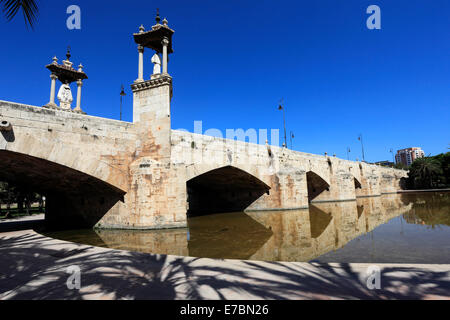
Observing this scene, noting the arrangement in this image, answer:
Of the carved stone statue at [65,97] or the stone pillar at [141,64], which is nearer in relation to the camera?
the stone pillar at [141,64]

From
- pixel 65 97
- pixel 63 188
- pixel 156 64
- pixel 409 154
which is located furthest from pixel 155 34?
pixel 409 154

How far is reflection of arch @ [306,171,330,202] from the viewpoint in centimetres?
2660

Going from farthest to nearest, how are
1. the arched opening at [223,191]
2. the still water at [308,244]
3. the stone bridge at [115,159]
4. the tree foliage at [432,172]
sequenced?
the tree foliage at [432,172] → the arched opening at [223,191] → the stone bridge at [115,159] → the still water at [308,244]

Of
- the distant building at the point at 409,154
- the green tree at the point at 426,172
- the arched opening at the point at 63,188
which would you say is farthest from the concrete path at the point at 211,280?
the distant building at the point at 409,154

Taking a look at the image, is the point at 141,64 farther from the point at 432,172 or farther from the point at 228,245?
the point at 432,172

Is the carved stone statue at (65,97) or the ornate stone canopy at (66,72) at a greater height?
the ornate stone canopy at (66,72)

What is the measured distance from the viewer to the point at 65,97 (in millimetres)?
15266

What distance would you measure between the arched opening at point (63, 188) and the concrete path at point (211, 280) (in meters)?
6.87

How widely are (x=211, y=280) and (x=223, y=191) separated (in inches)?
762

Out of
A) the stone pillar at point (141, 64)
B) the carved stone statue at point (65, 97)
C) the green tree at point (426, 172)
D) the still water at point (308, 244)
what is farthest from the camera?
the green tree at point (426, 172)

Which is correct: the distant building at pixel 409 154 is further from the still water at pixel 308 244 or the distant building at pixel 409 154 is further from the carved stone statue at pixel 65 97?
the carved stone statue at pixel 65 97

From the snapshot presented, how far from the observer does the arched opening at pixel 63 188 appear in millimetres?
10652

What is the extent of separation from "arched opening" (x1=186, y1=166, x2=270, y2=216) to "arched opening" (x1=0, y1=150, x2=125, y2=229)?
7321 millimetres
